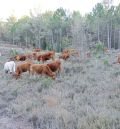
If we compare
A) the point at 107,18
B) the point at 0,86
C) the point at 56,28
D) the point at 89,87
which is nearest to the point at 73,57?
the point at 0,86

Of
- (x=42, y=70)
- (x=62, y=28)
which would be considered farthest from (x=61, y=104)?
(x=62, y=28)

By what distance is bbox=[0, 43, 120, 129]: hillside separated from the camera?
6.97 m

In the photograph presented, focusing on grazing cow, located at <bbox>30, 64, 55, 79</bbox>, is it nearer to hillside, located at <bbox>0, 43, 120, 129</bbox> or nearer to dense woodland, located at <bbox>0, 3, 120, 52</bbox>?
hillside, located at <bbox>0, 43, 120, 129</bbox>

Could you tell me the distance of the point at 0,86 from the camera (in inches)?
498

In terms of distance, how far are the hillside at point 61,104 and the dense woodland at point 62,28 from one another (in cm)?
4325

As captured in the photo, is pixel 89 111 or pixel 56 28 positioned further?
pixel 56 28

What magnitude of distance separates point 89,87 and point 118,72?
3.67 metres

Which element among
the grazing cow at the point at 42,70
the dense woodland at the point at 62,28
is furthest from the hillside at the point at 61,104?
the dense woodland at the point at 62,28

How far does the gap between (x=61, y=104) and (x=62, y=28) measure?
57.4m

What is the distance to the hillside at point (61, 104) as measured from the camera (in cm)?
697

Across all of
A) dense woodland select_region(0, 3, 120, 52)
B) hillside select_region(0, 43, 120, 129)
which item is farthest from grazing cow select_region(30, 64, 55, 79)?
dense woodland select_region(0, 3, 120, 52)

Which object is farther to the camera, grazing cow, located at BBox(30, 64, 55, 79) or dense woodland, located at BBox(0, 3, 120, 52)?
dense woodland, located at BBox(0, 3, 120, 52)

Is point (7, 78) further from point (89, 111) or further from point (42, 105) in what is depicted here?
point (89, 111)

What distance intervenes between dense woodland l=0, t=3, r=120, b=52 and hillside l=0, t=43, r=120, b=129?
142 ft
